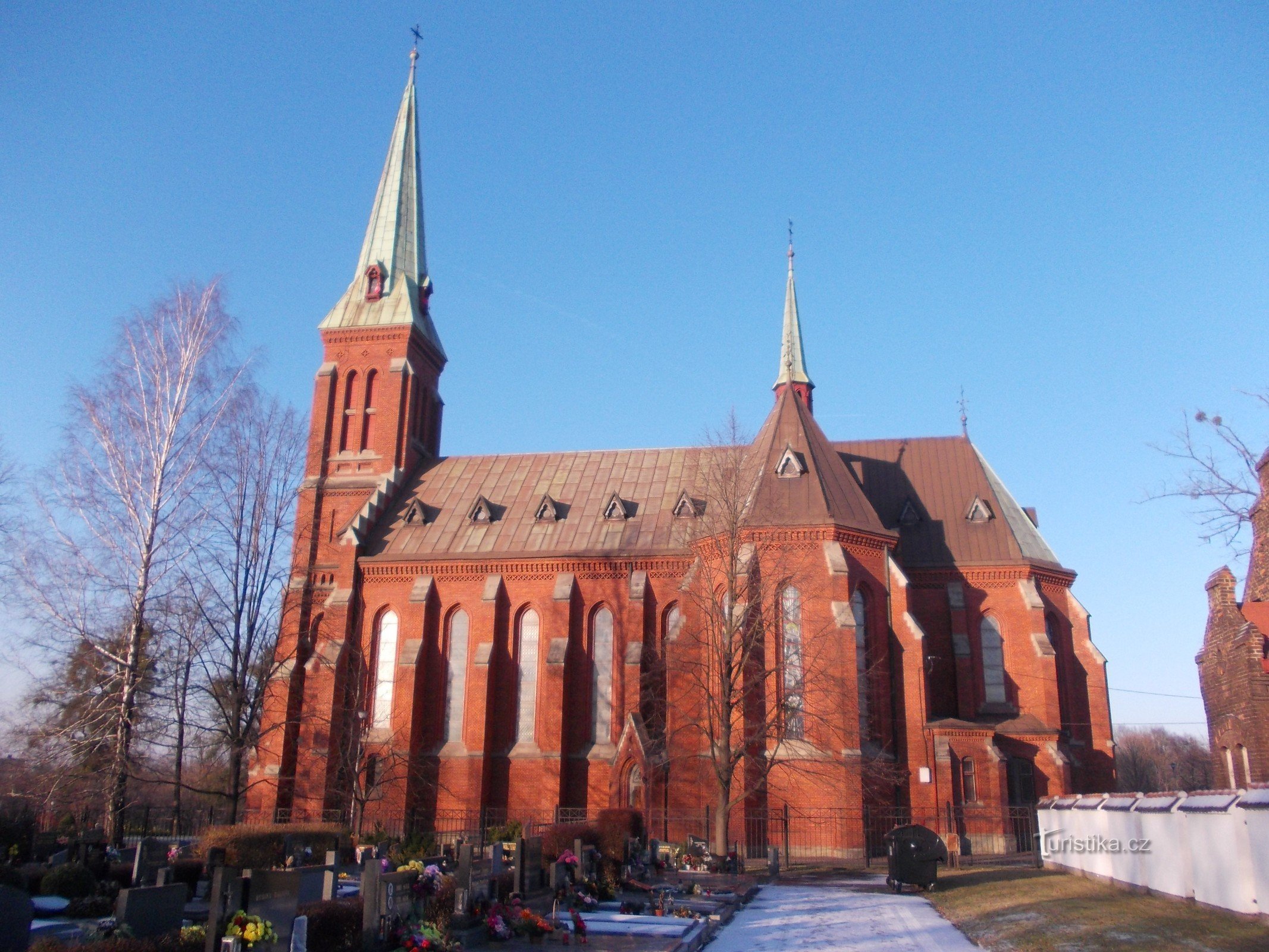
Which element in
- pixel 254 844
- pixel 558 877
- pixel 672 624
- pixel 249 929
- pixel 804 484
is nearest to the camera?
pixel 249 929

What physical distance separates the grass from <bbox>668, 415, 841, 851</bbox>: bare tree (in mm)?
8147

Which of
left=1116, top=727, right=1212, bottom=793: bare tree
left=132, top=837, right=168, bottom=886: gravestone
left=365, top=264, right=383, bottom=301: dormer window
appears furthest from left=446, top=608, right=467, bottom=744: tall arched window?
left=1116, top=727, right=1212, bottom=793: bare tree

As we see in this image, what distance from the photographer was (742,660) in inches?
1115

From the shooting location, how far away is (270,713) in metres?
34.9

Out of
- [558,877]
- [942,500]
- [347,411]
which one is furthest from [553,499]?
[558,877]

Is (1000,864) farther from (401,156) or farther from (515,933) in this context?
(401,156)

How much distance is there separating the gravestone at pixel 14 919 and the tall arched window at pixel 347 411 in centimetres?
3243

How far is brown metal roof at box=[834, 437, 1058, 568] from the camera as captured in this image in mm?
35750

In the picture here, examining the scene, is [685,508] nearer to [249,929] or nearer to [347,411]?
[347,411]

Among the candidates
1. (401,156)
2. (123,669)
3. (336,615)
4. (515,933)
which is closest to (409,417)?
(336,615)

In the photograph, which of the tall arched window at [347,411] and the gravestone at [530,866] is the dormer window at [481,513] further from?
the gravestone at [530,866]

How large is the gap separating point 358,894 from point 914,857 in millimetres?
11999

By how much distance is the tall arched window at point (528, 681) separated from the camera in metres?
35.2

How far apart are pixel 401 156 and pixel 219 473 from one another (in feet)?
80.5
